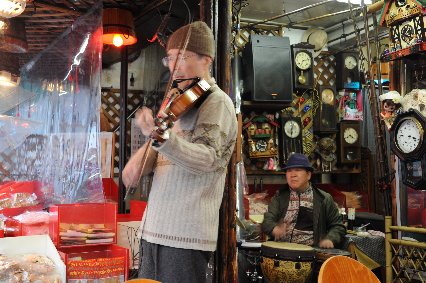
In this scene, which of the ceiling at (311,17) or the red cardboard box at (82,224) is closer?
the red cardboard box at (82,224)

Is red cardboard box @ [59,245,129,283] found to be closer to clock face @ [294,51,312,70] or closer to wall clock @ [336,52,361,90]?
clock face @ [294,51,312,70]

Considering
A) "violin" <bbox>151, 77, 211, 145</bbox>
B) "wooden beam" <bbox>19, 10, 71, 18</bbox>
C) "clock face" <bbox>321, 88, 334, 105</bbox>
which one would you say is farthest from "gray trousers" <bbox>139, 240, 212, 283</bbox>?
"clock face" <bbox>321, 88, 334, 105</bbox>

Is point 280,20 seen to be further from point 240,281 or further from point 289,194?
point 240,281

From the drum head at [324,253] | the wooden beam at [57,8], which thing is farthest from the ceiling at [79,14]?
the drum head at [324,253]

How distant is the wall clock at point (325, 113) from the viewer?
6488 mm

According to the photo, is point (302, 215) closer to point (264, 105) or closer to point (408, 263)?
point (408, 263)

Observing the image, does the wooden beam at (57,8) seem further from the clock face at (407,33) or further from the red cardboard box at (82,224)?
the clock face at (407,33)

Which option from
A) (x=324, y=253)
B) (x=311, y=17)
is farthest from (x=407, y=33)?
(x=311, y=17)

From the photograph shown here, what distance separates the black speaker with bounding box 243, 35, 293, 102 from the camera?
5.79m

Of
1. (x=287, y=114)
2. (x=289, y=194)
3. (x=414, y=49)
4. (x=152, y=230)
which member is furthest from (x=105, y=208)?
(x=287, y=114)

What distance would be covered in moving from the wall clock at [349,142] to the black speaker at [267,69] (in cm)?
121

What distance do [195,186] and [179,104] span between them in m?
0.30

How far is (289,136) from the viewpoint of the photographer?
6.23 metres

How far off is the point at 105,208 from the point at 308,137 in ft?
14.7
